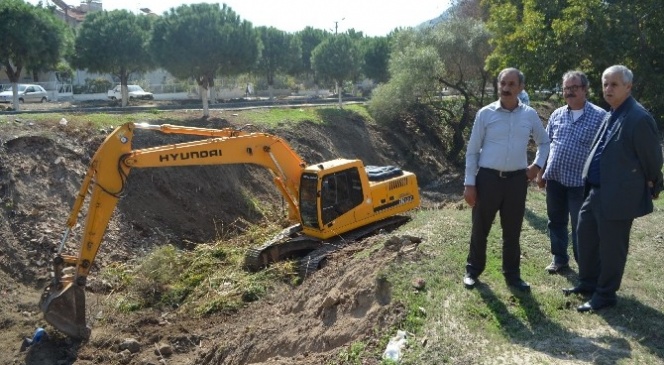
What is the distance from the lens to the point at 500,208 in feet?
20.4

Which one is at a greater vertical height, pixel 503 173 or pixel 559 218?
pixel 503 173

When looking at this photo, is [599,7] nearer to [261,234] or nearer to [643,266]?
[261,234]

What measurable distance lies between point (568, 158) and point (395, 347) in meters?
2.77

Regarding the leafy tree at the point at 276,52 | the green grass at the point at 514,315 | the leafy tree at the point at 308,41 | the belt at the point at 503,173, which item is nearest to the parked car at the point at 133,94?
the leafy tree at the point at 276,52

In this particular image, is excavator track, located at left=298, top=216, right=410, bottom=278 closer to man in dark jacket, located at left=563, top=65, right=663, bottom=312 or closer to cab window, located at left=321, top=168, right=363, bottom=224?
cab window, located at left=321, top=168, right=363, bottom=224

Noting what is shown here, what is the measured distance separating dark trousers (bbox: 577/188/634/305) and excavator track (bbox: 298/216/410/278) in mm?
4781

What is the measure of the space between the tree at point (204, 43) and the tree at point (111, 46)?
853 centimetres

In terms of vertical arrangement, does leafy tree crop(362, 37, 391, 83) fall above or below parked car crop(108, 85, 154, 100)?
above

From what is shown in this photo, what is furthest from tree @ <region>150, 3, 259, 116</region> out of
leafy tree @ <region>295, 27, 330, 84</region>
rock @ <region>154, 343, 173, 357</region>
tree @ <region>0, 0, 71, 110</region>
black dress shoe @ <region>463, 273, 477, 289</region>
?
leafy tree @ <region>295, 27, 330, 84</region>

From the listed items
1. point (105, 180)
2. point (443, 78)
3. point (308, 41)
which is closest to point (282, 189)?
point (105, 180)

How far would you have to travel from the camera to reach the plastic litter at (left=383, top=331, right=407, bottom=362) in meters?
5.31

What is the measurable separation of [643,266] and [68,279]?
6.87 metres

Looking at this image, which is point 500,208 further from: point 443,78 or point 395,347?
point 443,78

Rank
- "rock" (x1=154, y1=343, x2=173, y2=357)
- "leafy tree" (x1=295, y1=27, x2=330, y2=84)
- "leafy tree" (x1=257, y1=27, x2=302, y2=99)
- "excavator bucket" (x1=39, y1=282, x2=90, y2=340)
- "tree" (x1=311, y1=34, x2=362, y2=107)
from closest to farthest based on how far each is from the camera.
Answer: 1. "rock" (x1=154, y1=343, x2=173, y2=357)
2. "excavator bucket" (x1=39, y1=282, x2=90, y2=340)
3. "tree" (x1=311, y1=34, x2=362, y2=107)
4. "leafy tree" (x1=257, y1=27, x2=302, y2=99)
5. "leafy tree" (x1=295, y1=27, x2=330, y2=84)
